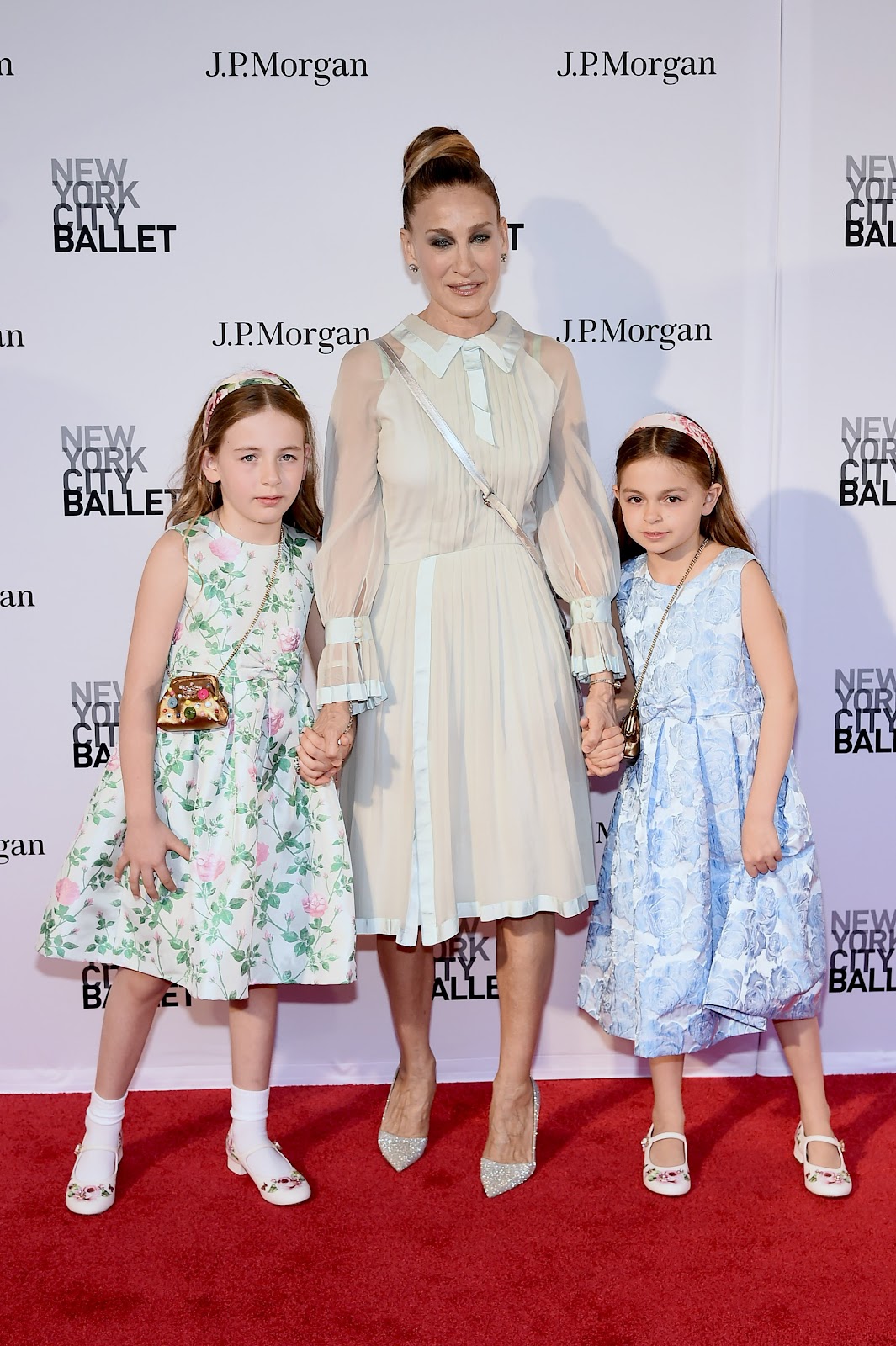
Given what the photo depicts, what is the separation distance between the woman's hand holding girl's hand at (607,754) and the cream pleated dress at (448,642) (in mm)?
59

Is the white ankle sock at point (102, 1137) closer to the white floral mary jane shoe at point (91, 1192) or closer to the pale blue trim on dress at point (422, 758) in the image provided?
the white floral mary jane shoe at point (91, 1192)

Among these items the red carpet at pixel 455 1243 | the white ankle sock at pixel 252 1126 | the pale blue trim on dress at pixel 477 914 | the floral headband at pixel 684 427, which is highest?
the floral headband at pixel 684 427

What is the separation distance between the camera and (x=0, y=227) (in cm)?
273

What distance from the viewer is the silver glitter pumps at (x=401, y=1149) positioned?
2.52m

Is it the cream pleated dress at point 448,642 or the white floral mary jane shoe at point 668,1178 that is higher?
the cream pleated dress at point 448,642

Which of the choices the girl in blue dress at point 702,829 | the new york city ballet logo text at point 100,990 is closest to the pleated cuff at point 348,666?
the girl in blue dress at point 702,829

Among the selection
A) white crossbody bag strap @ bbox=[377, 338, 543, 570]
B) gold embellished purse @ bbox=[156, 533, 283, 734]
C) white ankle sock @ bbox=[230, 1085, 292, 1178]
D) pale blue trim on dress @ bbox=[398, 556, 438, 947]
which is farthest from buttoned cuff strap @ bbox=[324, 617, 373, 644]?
white ankle sock @ bbox=[230, 1085, 292, 1178]

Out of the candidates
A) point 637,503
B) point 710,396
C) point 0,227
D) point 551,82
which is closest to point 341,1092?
point 637,503

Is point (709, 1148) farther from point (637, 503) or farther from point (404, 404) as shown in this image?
point (404, 404)

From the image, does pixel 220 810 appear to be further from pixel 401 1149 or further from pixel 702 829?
pixel 702 829

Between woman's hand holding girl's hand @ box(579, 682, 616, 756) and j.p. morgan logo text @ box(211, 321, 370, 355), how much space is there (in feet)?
3.40

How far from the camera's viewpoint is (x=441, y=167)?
7.52 ft

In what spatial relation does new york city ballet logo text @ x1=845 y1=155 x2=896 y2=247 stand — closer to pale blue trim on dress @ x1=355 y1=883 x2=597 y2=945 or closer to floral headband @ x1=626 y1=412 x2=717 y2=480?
floral headband @ x1=626 y1=412 x2=717 y2=480

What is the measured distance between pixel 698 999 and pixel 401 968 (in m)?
0.62
